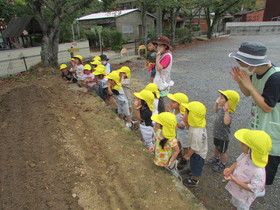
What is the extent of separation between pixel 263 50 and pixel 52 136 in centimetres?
363

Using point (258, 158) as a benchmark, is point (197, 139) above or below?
below

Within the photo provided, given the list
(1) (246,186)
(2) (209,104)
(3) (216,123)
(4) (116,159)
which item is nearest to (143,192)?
(4) (116,159)

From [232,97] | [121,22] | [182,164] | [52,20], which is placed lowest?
[182,164]

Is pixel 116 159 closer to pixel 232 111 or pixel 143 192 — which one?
pixel 143 192

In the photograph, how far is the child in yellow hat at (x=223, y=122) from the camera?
9.49ft

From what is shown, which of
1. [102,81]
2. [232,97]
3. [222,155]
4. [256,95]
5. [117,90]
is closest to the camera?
[256,95]

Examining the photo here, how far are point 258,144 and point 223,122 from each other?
122cm

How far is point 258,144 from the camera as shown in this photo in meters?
1.83

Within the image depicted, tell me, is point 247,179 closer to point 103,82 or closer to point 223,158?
point 223,158

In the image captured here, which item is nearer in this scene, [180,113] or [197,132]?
[197,132]

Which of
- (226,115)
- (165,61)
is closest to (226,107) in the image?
(226,115)

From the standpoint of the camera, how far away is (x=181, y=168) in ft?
11.0

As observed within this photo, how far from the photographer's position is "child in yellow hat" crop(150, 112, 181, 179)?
8.42 feet

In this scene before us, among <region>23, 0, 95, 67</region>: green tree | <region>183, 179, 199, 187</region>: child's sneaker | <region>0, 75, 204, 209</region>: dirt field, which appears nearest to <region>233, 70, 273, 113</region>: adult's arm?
<region>0, 75, 204, 209</region>: dirt field
